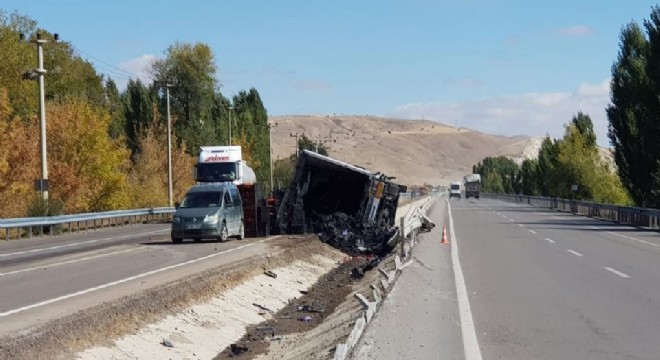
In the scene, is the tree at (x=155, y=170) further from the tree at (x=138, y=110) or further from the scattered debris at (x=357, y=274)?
the scattered debris at (x=357, y=274)

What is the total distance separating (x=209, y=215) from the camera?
3100 cm

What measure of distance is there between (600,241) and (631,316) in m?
21.2

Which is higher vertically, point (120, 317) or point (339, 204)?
point (339, 204)

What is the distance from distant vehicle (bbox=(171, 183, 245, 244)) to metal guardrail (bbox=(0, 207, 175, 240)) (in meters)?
8.21

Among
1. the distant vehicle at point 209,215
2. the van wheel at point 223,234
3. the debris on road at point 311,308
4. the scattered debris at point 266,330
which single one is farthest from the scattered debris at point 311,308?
the van wheel at point 223,234

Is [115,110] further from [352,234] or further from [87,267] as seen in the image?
[87,267]

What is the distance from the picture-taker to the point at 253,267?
23031 millimetres

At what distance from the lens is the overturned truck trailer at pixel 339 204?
115ft

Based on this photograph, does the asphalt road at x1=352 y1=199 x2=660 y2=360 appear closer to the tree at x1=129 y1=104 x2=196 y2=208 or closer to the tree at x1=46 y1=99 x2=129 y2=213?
the tree at x1=46 y1=99 x2=129 y2=213

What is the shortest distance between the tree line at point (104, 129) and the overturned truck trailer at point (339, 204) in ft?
39.0

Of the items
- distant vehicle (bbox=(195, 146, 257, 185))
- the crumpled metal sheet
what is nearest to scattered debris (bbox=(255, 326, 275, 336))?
the crumpled metal sheet

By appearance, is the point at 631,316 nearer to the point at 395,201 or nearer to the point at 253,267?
the point at 253,267

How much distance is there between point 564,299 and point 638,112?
150 ft

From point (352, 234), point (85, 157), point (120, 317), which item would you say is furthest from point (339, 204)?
point (120, 317)
